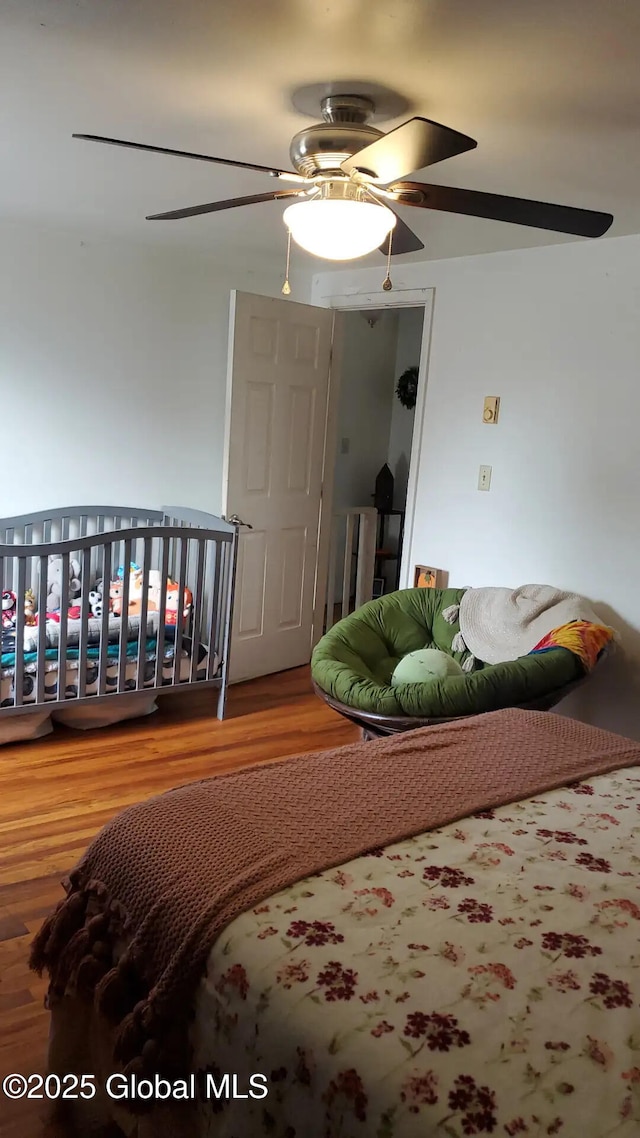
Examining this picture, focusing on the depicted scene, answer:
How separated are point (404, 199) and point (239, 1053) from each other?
68.7 inches

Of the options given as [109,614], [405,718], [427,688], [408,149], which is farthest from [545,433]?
[408,149]

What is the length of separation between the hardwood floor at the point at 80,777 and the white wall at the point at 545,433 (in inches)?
40.4

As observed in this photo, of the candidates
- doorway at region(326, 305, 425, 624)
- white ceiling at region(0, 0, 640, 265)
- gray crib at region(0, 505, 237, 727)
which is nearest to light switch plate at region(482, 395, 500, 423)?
white ceiling at region(0, 0, 640, 265)

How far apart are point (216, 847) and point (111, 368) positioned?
311 cm

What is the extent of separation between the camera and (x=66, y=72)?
1877 millimetres

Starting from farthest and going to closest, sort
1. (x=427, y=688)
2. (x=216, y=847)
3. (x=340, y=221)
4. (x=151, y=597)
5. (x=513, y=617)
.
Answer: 1. (x=151, y=597)
2. (x=513, y=617)
3. (x=427, y=688)
4. (x=340, y=221)
5. (x=216, y=847)

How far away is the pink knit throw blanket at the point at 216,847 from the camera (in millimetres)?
1320

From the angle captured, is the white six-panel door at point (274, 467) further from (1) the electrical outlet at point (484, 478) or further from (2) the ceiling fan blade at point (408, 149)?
(2) the ceiling fan blade at point (408, 149)

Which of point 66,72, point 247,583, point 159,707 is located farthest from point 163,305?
point 66,72

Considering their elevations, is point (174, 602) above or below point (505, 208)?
below

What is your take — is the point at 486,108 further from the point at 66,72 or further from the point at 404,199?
the point at 66,72

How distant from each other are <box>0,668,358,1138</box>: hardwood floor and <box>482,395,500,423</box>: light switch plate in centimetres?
153

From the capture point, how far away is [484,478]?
12.3 feet

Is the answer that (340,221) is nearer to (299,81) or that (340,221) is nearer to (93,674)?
(299,81)
